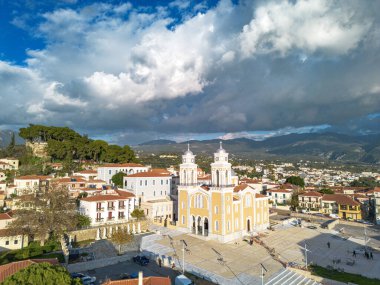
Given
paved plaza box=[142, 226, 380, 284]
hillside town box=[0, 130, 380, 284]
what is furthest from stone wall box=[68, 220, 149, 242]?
paved plaza box=[142, 226, 380, 284]

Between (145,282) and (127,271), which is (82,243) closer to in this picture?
(127,271)

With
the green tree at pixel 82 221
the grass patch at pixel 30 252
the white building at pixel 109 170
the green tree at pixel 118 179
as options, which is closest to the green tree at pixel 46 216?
the grass patch at pixel 30 252

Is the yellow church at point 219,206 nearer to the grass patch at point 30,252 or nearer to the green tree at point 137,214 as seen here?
the green tree at point 137,214

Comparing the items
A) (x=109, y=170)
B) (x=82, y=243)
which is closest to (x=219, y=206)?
(x=82, y=243)

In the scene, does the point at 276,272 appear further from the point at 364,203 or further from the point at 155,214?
the point at 364,203

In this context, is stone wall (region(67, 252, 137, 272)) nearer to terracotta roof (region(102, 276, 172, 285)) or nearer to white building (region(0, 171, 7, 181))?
terracotta roof (region(102, 276, 172, 285))

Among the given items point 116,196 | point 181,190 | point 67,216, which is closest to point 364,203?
point 181,190
